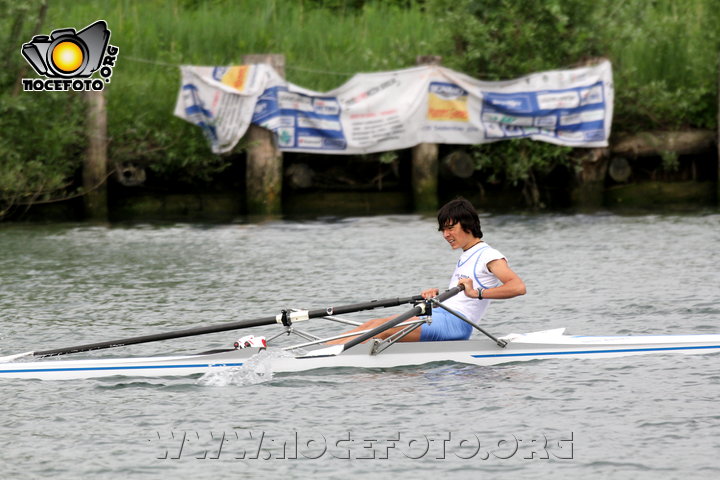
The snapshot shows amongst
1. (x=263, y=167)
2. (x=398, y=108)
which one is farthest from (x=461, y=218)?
(x=398, y=108)

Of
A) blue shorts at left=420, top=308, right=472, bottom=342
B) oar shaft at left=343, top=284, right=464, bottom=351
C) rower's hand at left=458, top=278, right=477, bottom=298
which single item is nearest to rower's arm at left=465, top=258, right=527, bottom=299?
rower's hand at left=458, top=278, right=477, bottom=298

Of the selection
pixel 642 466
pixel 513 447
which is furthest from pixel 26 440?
pixel 642 466

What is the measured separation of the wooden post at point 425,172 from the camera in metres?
21.9

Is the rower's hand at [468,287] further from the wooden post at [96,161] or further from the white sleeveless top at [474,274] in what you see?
the wooden post at [96,161]

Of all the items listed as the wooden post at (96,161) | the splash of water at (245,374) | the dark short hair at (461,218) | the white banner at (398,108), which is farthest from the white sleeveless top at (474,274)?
the wooden post at (96,161)

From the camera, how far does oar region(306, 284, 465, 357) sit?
9234mm

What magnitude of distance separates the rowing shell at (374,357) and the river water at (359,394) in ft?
0.27

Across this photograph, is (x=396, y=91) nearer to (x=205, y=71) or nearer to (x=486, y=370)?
(x=205, y=71)

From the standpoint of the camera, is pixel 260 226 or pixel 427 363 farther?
pixel 260 226

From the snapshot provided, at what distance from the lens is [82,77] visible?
66.8 feet

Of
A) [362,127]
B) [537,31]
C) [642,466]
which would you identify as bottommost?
[642,466]

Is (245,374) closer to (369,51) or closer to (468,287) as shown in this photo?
(468,287)

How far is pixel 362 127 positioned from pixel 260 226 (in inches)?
114

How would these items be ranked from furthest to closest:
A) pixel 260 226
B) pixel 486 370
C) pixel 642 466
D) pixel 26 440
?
pixel 260 226 → pixel 486 370 → pixel 26 440 → pixel 642 466
